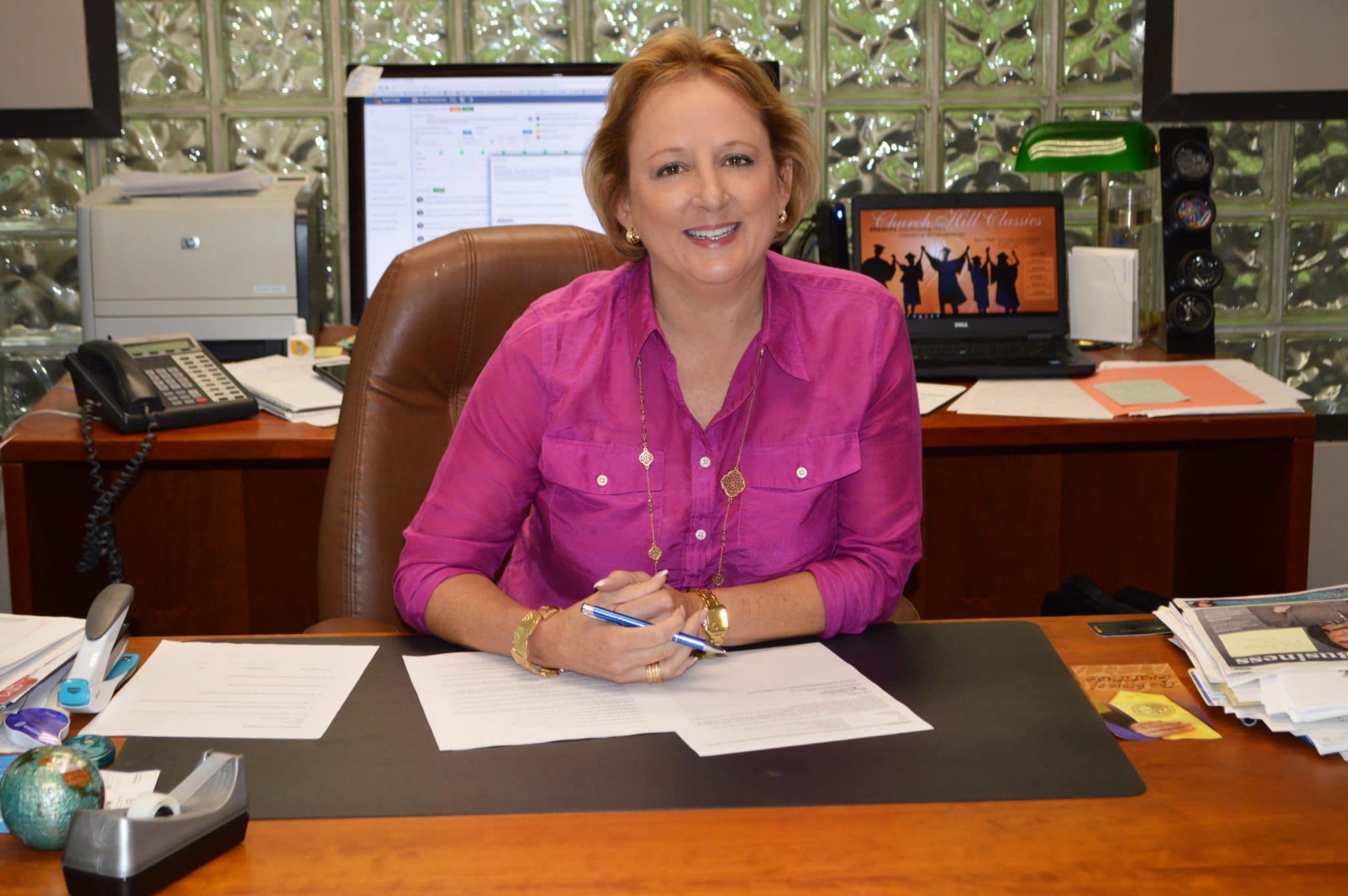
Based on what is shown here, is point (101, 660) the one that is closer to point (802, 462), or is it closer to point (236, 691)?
point (236, 691)

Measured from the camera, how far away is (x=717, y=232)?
1487 mm

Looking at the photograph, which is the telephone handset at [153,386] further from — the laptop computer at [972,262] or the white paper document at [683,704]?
the laptop computer at [972,262]

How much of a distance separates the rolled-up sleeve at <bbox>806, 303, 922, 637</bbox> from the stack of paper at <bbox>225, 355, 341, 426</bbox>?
87 centimetres

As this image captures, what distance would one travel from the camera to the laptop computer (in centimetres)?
244

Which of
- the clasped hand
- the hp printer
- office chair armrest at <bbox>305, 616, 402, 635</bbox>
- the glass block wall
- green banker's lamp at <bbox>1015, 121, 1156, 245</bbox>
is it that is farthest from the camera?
the glass block wall

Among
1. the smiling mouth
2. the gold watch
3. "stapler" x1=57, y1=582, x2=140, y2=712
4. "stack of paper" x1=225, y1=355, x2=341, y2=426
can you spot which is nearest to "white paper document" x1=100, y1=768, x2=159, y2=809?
"stapler" x1=57, y1=582, x2=140, y2=712

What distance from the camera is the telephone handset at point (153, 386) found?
6.63 ft

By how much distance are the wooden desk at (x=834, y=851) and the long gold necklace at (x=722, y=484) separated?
0.51m

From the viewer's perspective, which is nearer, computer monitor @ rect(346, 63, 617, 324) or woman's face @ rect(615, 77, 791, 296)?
woman's face @ rect(615, 77, 791, 296)

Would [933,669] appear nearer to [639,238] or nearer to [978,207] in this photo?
[639,238]

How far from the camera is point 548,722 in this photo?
3.69 feet

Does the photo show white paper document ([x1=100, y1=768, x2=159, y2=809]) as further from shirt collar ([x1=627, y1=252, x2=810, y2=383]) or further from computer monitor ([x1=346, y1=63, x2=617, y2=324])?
computer monitor ([x1=346, y1=63, x2=617, y2=324])

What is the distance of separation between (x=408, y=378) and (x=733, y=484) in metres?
0.45

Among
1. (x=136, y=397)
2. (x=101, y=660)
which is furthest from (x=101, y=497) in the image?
(x=101, y=660)
